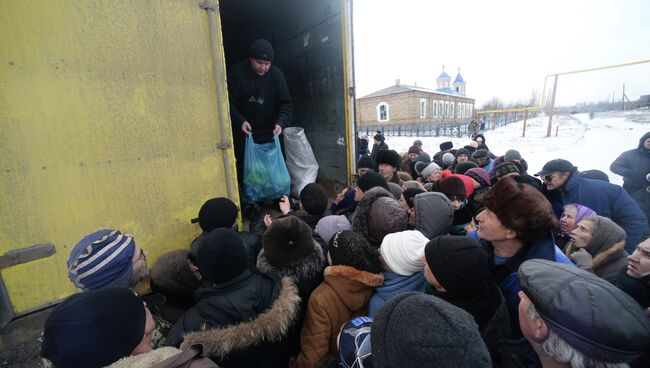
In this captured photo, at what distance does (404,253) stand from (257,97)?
9.32 feet

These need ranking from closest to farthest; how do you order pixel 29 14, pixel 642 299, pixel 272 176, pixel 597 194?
pixel 642 299, pixel 29 14, pixel 597 194, pixel 272 176

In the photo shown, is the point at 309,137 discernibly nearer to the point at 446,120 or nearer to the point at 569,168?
the point at 569,168

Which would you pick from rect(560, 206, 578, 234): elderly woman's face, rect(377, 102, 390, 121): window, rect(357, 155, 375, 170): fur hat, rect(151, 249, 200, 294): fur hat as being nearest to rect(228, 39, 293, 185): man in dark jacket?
rect(357, 155, 375, 170): fur hat

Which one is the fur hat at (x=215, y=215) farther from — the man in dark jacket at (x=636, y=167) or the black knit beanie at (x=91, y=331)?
the man in dark jacket at (x=636, y=167)

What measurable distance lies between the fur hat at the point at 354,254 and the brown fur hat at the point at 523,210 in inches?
30.4

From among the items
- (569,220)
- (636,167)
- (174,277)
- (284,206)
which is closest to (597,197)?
(569,220)

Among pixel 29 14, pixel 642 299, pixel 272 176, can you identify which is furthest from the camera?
pixel 272 176

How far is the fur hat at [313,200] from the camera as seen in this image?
246 centimetres

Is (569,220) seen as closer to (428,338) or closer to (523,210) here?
(523,210)

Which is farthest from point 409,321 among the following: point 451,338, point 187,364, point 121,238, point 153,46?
point 153,46

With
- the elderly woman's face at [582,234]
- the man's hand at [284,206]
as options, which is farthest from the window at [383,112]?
the elderly woman's face at [582,234]

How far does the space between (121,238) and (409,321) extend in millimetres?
1576

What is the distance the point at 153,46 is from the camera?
7.00 ft

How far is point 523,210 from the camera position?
1523 mm
